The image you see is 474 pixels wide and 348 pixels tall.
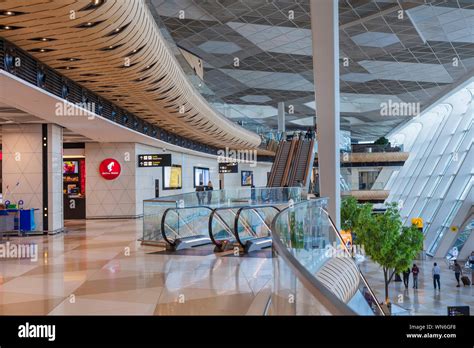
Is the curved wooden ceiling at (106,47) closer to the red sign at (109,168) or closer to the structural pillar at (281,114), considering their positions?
the red sign at (109,168)

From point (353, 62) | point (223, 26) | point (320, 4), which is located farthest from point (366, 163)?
point (320, 4)

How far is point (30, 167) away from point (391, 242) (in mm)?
15320

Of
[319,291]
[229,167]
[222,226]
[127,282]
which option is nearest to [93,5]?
[127,282]

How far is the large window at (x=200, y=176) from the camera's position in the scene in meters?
33.8

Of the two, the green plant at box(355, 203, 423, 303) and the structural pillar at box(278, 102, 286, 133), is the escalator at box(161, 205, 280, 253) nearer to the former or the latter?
the green plant at box(355, 203, 423, 303)

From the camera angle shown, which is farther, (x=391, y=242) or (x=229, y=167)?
(x=229, y=167)

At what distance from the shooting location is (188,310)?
225 inches

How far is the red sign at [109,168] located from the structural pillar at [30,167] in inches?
278

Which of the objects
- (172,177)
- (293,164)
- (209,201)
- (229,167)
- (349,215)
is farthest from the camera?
(293,164)

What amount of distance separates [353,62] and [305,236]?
1837 cm

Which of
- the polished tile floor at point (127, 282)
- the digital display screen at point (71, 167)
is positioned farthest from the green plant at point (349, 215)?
the polished tile floor at point (127, 282)

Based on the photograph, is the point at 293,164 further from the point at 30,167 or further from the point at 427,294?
the point at 30,167

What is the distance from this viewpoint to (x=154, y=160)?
830 inches

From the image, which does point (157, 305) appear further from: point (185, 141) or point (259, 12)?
point (185, 141)
